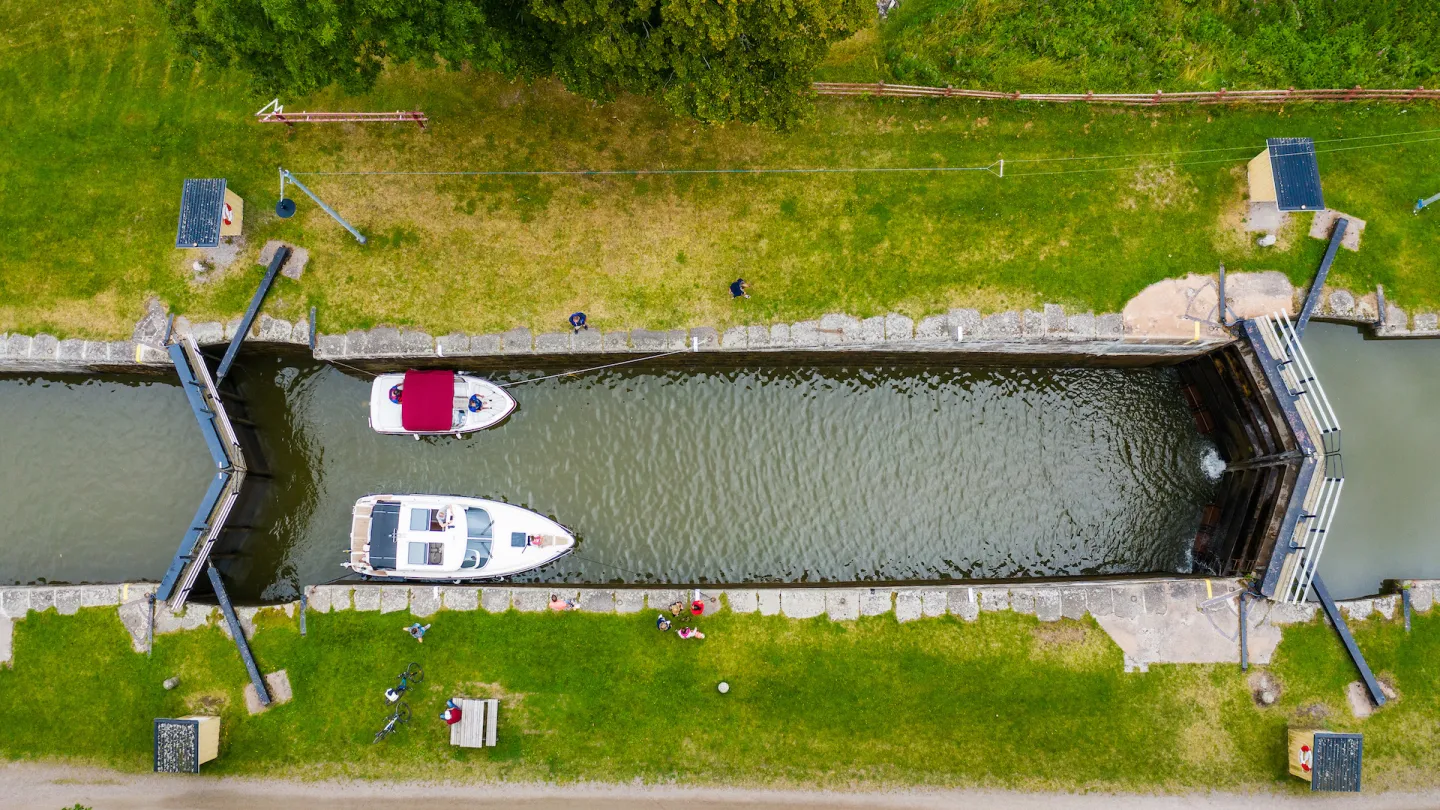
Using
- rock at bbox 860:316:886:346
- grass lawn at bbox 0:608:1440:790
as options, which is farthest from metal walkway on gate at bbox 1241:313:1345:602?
rock at bbox 860:316:886:346

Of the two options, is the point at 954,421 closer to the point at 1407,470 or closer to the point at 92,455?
the point at 1407,470

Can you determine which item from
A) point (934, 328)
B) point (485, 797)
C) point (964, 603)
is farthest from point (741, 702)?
point (934, 328)

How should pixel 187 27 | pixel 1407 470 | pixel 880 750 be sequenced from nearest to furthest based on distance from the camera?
pixel 187 27, pixel 880 750, pixel 1407 470

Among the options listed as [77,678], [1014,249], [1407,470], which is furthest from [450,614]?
[1407,470]

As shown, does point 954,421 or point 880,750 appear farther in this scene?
point 954,421

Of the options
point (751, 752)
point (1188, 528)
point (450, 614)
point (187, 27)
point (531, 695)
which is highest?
point (187, 27)

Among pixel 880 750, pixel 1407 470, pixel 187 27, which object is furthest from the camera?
pixel 1407 470
